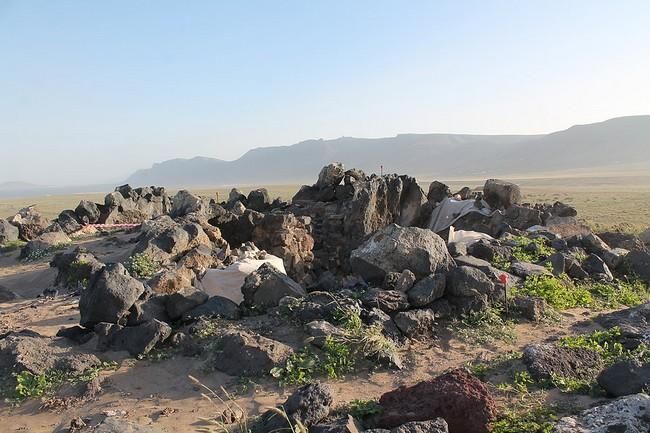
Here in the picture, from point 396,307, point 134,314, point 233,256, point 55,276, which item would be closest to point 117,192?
point 55,276

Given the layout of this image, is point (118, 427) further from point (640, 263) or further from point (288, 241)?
point (640, 263)

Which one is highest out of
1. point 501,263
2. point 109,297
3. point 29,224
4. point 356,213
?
point 356,213

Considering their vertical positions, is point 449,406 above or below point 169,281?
below

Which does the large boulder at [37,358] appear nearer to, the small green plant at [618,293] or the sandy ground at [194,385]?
the sandy ground at [194,385]

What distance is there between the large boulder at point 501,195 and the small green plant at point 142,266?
12.4 m

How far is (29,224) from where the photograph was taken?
76.0 ft

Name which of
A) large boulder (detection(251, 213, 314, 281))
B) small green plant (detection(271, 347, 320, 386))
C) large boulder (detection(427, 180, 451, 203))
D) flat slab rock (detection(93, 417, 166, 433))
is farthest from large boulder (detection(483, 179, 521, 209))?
flat slab rock (detection(93, 417, 166, 433))

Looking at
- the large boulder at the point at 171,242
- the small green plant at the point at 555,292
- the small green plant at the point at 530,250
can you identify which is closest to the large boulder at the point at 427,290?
the small green plant at the point at 555,292

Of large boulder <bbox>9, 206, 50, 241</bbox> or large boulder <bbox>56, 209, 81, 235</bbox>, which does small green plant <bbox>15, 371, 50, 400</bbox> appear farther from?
large boulder <bbox>9, 206, 50, 241</bbox>

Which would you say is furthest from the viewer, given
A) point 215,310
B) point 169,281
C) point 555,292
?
point 555,292

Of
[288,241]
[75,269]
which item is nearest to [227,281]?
Answer: [288,241]

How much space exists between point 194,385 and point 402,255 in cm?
440

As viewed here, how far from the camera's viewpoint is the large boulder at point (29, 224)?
74.7ft

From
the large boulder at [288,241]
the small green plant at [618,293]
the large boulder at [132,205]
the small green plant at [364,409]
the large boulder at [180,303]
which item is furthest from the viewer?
the large boulder at [132,205]
